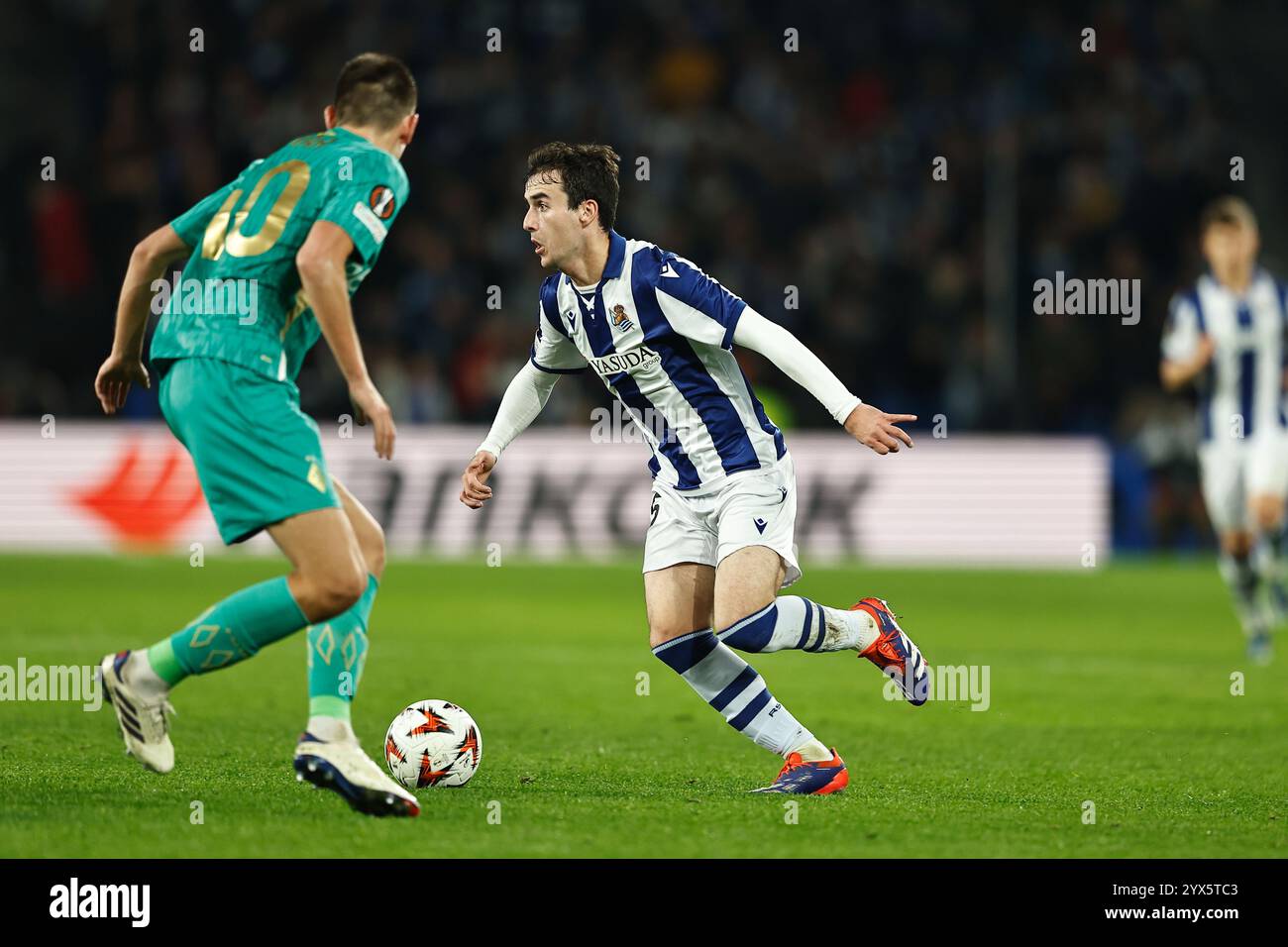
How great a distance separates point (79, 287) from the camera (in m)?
19.1

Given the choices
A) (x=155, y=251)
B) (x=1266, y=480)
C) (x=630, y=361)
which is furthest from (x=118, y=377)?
(x=1266, y=480)

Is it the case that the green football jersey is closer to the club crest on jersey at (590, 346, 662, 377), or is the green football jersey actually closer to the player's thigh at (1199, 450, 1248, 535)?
the club crest on jersey at (590, 346, 662, 377)

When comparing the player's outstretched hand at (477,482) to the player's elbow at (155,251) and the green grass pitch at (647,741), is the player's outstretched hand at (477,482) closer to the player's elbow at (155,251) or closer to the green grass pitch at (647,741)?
the green grass pitch at (647,741)

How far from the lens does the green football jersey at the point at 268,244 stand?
5320 mm

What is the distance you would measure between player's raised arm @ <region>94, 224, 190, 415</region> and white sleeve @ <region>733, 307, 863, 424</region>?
6.21ft

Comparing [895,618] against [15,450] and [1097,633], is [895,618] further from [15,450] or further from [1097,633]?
[15,450]

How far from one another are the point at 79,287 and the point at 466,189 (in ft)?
14.8

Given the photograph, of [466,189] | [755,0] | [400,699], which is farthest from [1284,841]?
[755,0]

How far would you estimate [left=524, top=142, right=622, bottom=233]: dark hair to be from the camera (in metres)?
6.11

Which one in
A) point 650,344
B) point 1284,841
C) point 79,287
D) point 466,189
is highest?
point 466,189

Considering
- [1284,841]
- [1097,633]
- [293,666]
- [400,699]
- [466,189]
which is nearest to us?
[1284,841]

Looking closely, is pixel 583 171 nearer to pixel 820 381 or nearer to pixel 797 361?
pixel 797 361

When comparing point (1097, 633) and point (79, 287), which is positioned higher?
point (79, 287)

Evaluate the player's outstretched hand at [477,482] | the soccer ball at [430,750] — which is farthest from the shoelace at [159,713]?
the player's outstretched hand at [477,482]
